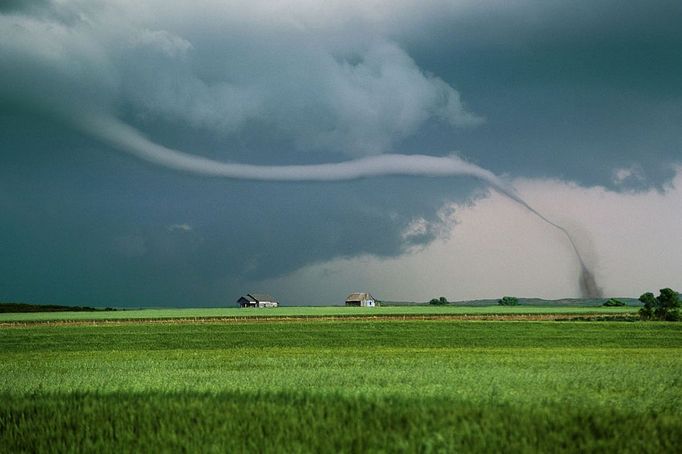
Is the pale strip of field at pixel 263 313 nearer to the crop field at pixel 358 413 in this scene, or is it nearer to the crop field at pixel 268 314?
the crop field at pixel 268 314

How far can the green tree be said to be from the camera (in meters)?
87.0

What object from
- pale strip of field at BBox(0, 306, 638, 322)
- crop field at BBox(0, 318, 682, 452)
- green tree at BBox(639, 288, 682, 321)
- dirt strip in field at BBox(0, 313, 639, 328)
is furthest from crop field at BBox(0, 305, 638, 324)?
crop field at BBox(0, 318, 682, 452)

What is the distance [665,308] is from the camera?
8875 centimetres

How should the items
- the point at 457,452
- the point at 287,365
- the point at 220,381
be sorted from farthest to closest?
the point at 287,365, the point at 220,381, the point at 457,452

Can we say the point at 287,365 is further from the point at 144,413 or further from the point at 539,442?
the point at 539,442

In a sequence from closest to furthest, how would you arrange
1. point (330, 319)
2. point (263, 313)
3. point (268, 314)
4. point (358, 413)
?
point (358, 413) → point (330, 319) → point (268, 314) → point (263, 313)

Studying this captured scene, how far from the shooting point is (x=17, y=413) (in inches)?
490

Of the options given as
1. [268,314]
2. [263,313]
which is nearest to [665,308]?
[268,314]

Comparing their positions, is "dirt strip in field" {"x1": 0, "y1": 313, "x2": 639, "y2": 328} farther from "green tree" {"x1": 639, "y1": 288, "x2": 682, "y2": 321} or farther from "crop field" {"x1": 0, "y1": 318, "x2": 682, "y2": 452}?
"crop field" {"x1": 0, "y1": 318, "x2": 682, "y2": 452}

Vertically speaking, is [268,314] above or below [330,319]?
above

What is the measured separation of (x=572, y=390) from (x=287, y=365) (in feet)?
42.6

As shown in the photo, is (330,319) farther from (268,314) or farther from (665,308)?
(665,308)

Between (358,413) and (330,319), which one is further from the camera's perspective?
(330,319)


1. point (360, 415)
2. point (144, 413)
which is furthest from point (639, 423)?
point (144, 413)
